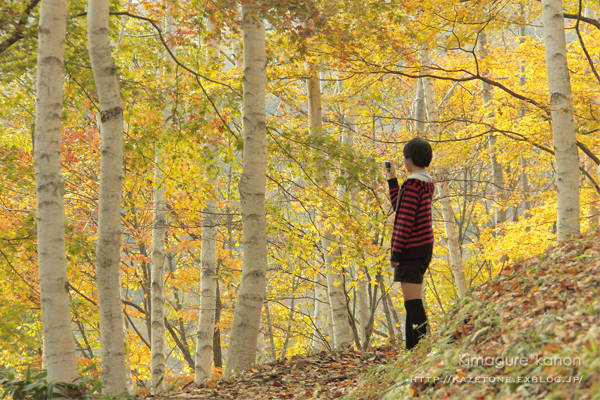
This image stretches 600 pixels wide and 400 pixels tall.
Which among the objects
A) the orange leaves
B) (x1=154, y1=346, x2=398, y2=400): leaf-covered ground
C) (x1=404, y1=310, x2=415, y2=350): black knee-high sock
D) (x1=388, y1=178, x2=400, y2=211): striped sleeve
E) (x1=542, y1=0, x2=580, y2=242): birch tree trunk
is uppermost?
(x1=542, y1=0, x2=580, y2=242): birch tree trunk

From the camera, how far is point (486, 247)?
11.4 meters

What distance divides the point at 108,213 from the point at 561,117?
5.69 m

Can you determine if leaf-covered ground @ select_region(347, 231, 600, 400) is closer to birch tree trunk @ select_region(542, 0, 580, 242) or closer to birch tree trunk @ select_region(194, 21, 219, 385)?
birch tree trunk @ select_region(542, 0, 580, 242)

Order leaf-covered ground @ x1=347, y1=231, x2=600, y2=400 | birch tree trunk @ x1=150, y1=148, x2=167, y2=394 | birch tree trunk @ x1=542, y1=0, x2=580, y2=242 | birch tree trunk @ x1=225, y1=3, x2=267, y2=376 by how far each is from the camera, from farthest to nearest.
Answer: birch tree trunk @ x1=150, y1=148, x2=167, y2=394 → birch tree trunk @ x1=542, y1=0, x2=580, y2=242 → birch tree trunk @ x1=225, y1=3, x2=267, y2=376 → leaf-covered ground @ x1=347, y1=231, x2=600, y2=400

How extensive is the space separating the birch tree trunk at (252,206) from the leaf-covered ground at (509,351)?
541 millimetres

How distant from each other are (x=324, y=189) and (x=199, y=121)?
214 centimetres

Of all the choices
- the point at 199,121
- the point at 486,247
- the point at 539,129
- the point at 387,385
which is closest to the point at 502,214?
the point at 486,247

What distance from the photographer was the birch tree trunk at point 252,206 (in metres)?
4.46

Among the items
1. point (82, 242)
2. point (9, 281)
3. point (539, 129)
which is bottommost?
point (9, 281)

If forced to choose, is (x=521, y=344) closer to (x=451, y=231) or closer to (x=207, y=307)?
(x=207, y=307)

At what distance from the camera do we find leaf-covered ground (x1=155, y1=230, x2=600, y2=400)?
5.74ft

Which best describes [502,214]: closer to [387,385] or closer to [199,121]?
[199,121]

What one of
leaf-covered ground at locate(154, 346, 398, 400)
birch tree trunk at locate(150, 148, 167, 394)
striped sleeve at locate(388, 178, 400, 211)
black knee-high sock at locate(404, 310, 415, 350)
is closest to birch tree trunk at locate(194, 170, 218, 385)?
birch tree trunk at locate(150, 148, 167, 394)

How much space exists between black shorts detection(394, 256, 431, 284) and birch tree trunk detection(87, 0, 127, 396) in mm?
2484
